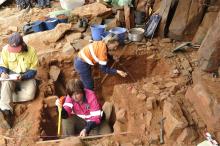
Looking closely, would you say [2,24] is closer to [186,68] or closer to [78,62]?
[78,62]

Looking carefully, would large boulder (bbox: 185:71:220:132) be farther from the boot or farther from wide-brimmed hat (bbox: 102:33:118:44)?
the boot

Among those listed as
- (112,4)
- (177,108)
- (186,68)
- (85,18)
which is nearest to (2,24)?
(85,18)

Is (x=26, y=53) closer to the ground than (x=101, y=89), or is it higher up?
higher up

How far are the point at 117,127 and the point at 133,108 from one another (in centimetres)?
39

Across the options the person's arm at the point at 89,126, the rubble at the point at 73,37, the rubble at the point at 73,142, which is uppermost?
the rubble at the point at 73,37

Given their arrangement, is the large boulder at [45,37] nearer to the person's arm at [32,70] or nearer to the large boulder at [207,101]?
the person's arm at [32,70]

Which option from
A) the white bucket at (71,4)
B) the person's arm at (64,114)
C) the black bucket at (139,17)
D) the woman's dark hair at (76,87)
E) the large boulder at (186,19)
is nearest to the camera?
the woman's dark hair at (76,87)

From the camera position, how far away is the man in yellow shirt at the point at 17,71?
5.92m

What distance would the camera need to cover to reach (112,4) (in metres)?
9.30

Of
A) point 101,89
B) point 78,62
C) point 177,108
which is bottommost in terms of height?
point 101,89

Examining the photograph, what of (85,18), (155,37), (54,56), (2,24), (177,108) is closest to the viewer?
(177,108)

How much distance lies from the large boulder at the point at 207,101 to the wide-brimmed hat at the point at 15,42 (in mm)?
2860

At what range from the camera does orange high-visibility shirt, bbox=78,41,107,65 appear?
241 inches

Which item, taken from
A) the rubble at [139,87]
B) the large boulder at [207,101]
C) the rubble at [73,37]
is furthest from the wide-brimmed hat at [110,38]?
the large boulder at [207,101]
